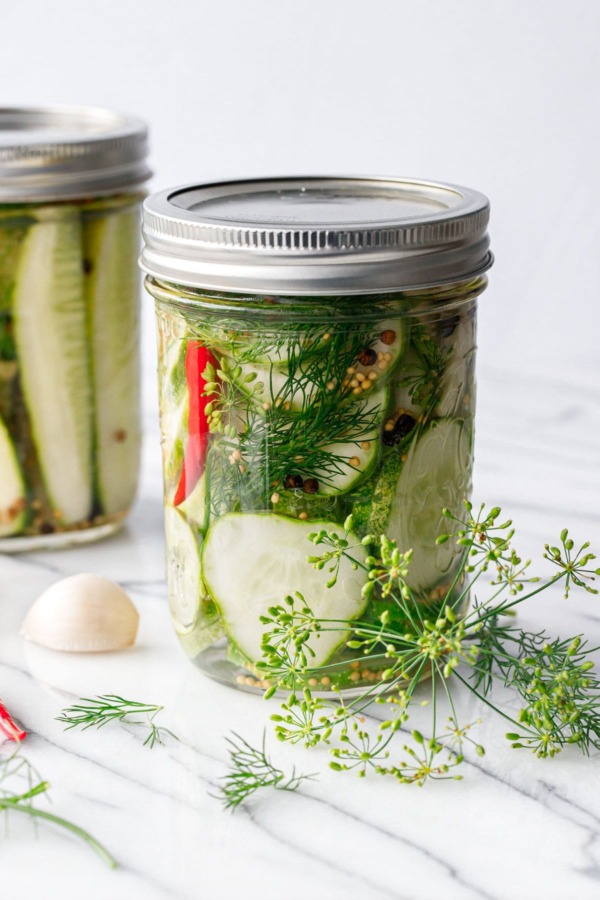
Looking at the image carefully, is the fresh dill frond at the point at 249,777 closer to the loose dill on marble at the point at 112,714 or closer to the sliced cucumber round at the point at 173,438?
the loose dill on marble at the point at 112,714

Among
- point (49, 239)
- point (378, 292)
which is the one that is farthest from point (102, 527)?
point (378, 292)

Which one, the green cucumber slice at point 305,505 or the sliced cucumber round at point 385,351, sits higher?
the sliced cucumber round at point 385,351

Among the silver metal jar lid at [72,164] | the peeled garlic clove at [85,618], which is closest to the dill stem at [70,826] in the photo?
the peeled garlic clove at [85,618]

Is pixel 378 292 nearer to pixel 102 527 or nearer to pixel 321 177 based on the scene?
pixel 321 177

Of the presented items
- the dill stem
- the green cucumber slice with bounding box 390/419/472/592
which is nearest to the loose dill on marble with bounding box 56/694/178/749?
the dill stem

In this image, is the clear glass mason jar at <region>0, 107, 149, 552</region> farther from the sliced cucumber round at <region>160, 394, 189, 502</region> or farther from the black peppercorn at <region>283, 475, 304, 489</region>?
the black peppercorn at <region>283, 475, 304, 489</region>
